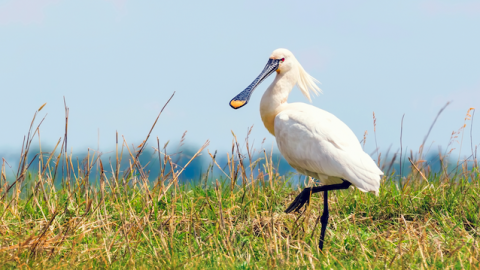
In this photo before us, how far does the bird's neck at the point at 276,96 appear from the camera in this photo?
19.4ft

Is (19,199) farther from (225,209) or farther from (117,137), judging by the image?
(225,209)

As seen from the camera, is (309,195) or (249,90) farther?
(249,90)

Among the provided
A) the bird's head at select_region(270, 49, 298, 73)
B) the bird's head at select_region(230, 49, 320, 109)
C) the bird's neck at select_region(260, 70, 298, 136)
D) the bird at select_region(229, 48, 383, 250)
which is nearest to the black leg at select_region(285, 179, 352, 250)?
the bird at select_region(229, 48, 383, 250)

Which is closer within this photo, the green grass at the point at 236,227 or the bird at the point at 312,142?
the green grass at the point at 236,227

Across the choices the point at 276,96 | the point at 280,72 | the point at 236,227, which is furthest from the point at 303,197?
the point at 280,72

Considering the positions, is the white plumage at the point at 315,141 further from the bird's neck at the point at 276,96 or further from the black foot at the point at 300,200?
the black foot at the point at 300,200

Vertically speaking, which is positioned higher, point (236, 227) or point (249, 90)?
point (249, 90)

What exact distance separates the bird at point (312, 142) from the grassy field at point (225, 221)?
440mm

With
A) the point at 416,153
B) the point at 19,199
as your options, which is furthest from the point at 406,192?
the point at 19,199

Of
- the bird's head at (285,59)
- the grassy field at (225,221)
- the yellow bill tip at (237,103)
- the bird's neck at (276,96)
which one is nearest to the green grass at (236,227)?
the grassy field at (225,221)

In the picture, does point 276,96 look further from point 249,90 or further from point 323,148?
point 323,148

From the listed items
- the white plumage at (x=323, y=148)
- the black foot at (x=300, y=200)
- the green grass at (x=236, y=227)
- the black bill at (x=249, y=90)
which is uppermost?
the black bill at (x=249, y=90)

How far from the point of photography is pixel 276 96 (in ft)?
19.4

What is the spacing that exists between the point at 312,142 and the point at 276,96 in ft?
2.78
